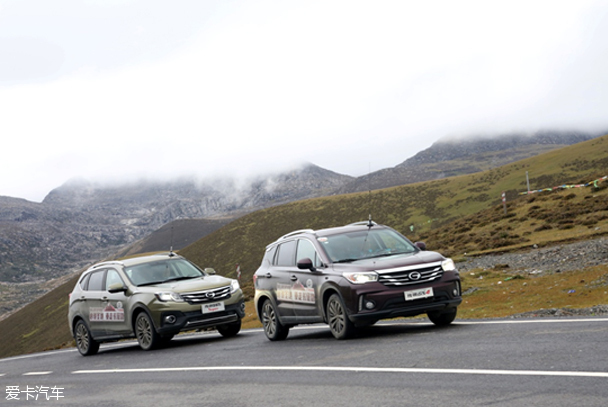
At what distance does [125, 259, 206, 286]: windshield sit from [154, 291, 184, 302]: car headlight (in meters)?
0.94

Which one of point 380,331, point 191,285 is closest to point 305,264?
point 380,331

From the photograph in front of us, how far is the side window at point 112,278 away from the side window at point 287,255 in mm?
3989

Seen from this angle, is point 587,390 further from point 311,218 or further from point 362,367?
point 311,218

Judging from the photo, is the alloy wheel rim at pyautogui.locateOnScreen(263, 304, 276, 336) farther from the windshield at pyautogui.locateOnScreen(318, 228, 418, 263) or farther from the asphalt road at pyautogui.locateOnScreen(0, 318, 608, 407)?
the windshield at pyautogui.locateOnScreen(318, 228, 418, 263)

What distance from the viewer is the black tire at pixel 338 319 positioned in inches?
463

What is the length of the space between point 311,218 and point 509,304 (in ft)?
327

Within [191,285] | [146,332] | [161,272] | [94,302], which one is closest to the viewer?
[191,285]

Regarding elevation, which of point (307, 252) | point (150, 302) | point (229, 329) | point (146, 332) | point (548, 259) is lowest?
point (548, 259)

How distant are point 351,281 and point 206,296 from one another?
4.42m

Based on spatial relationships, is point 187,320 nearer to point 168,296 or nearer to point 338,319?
Result: point 168,296

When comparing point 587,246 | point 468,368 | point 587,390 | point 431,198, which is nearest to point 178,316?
point 468,368

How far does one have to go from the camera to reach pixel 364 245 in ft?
41.6

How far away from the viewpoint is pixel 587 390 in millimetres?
6195

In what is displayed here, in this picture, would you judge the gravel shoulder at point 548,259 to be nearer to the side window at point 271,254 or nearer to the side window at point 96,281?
the side window at point 271,254
